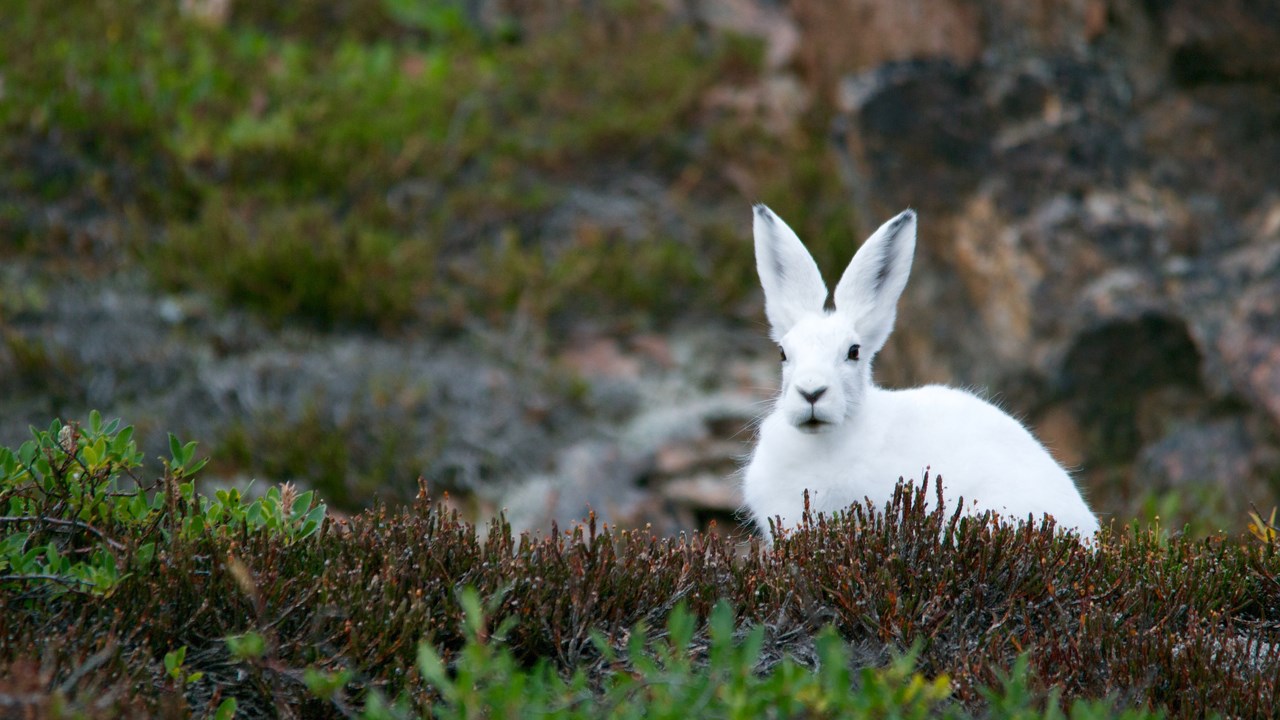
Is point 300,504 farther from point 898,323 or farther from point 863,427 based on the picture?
point 898,323

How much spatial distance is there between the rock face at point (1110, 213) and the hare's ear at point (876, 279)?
3225 mm

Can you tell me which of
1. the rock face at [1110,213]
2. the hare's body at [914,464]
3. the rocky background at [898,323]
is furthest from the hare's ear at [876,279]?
the rock face at [1110,213]

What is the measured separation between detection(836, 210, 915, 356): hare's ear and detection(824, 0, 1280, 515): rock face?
3.22 m

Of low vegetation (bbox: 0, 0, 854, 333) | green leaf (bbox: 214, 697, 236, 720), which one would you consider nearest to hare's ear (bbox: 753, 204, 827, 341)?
green leaf (bbox: 214, 697, 236, 720)

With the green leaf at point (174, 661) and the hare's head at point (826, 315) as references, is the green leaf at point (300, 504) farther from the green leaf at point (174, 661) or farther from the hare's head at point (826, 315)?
the hare's head at point (826, 315)

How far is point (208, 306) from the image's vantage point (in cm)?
810

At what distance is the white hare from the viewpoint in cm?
422

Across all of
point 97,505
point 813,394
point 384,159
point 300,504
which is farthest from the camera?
point 384,159

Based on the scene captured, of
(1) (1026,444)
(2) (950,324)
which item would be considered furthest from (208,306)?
(1) (1026,444)

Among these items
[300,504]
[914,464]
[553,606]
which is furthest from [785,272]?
[300,504]

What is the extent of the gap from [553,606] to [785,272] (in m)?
1.67

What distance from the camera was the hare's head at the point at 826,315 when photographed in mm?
4121

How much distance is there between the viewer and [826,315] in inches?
178

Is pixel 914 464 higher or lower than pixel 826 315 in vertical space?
lower
